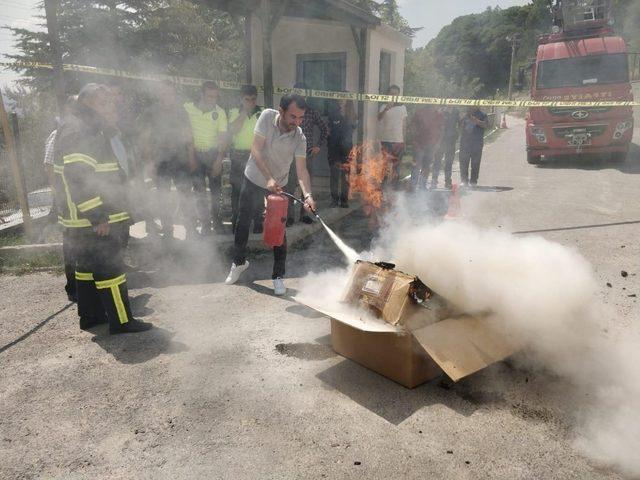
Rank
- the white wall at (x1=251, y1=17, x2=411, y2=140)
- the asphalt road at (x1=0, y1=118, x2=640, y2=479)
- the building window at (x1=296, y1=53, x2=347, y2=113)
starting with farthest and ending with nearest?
the building window at (x1=296, y1=53, x2=347, y2=113) < the white wall at (x1=251, y1=17, x2=411, y2=140) < the asphalt road at (x1=0, y1=118, x2=640, y2=479)

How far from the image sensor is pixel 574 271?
11.5ft

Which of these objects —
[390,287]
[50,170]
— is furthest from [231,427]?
[50,170]

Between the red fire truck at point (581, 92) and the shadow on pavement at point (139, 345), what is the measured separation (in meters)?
11.8

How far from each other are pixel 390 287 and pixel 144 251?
4155mm

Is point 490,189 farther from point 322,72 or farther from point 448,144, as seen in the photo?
point 322,72

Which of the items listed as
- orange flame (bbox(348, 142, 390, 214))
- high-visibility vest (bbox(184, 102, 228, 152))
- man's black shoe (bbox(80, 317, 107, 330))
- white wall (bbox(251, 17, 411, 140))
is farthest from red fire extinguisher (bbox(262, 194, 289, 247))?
white wall (bbox(251, 17, 411, 140))

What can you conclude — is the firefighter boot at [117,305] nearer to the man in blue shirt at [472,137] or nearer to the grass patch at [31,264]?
the grass patch at [31,264]

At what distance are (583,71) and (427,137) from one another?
5834 millimetres

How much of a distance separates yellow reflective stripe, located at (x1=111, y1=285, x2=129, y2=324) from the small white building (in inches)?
227

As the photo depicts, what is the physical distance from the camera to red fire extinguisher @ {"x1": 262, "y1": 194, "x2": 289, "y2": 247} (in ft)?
14.9

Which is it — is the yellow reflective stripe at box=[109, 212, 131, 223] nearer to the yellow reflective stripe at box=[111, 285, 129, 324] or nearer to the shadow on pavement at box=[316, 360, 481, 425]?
the yellow reflective stripe at box=[111, 285, 129, 324]

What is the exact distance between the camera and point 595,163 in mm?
13375

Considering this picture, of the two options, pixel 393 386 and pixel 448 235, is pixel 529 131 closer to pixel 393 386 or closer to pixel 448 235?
pixel 448 235

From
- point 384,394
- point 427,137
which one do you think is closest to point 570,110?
point 427,137
